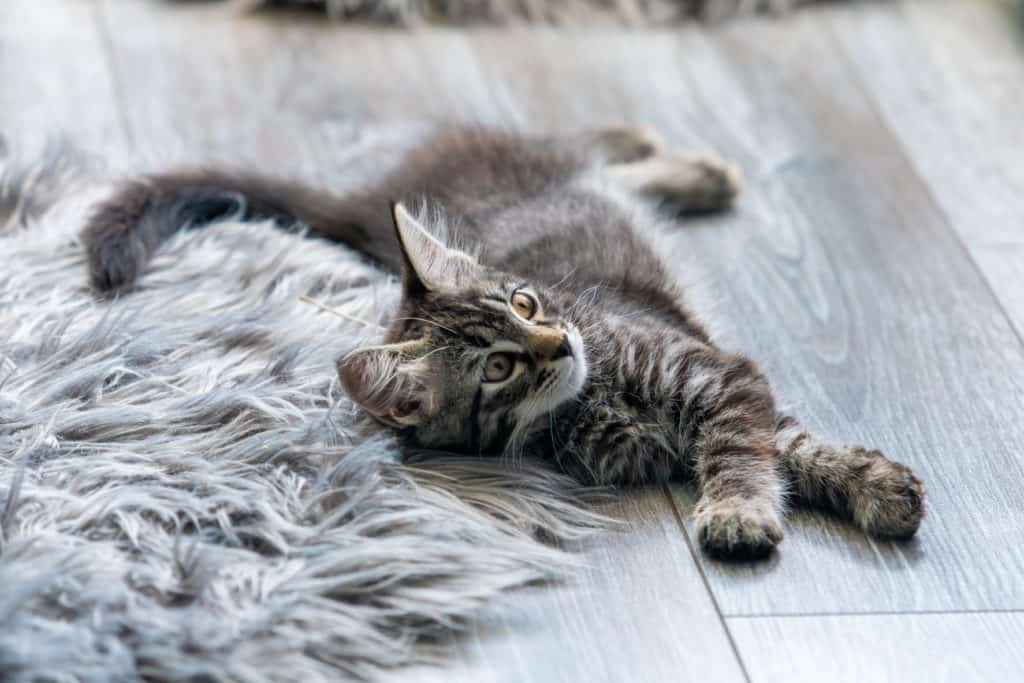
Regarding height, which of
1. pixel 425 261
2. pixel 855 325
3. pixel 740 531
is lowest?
pixel 855 325

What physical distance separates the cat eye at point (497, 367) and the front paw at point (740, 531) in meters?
0.33

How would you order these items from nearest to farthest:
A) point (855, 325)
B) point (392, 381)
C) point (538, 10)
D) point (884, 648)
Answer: point (884, 648) → point (392, 381) → point (855, 325) → point (538, 10)

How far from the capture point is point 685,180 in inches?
97.4

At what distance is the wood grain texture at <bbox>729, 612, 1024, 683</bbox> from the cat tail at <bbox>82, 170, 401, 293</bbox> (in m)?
0.95

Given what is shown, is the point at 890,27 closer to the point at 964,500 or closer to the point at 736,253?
the point at 736,253

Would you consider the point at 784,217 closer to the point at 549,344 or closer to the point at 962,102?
the point at 962,102

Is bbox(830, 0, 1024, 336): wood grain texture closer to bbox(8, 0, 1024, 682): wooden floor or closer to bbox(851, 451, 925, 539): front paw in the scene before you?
bbox(8, 0, 1024, 682): wooden floor

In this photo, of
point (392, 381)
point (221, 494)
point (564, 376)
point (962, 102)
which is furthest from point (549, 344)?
point (962, 102)

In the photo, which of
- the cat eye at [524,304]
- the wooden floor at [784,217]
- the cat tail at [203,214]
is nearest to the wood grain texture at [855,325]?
the wooden floor at [784,217]

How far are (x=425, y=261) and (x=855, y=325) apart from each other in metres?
0.77

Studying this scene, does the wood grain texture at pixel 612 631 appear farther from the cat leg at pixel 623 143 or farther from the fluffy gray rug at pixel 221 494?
the cat leg at pixel 623 143

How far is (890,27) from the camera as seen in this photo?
10.2 feet

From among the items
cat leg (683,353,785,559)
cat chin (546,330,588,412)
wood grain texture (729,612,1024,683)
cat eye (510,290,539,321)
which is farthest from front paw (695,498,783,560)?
cat eye (510,290,539,321)

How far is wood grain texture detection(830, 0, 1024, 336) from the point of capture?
7.97 feet
